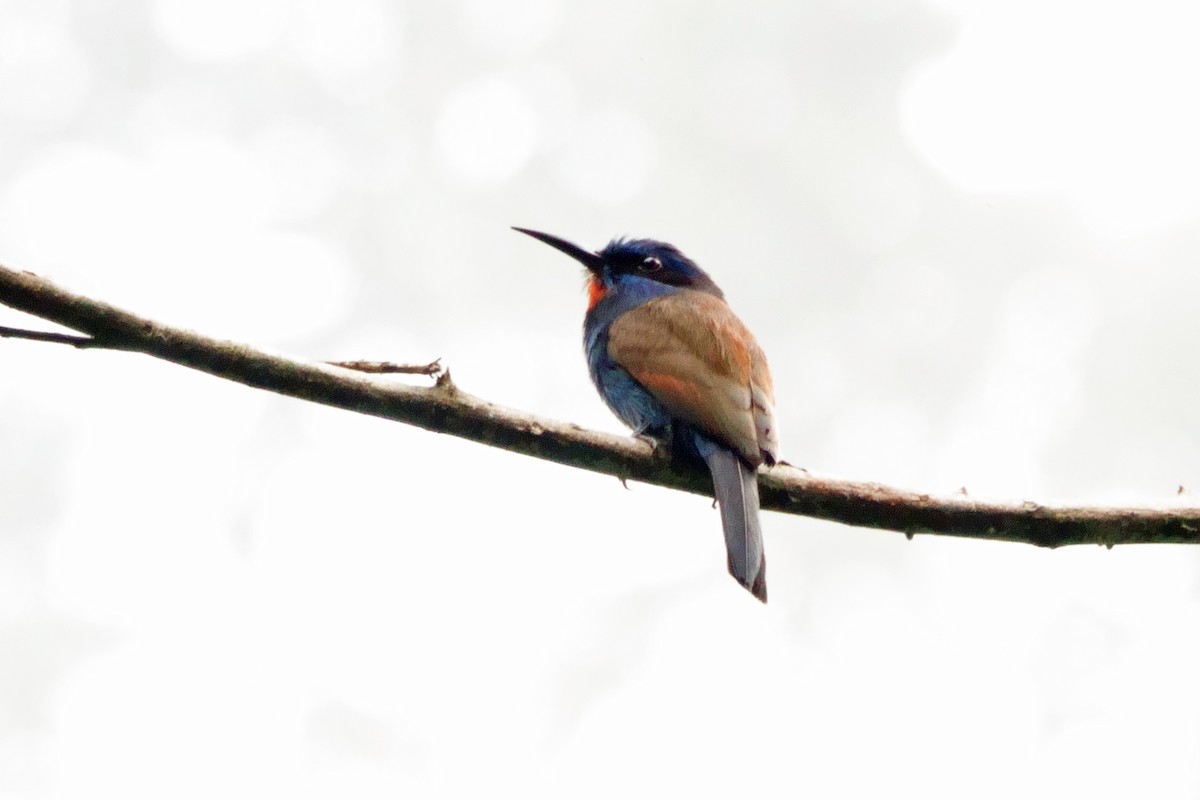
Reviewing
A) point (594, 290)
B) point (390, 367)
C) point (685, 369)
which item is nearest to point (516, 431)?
point (390, 367)

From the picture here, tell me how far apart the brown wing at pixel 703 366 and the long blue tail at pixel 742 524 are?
0.08m

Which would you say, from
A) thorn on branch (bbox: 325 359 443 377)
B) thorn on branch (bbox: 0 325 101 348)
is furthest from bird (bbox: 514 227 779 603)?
thorn on branch (bbox: 0 325 101 348)

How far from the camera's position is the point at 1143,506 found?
3121 millimetres

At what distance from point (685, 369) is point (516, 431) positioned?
133 centimetres

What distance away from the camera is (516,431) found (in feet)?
9.82

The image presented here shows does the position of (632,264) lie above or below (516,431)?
below

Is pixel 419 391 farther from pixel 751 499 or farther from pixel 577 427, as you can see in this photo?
pixel 751 499

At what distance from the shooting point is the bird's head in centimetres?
543

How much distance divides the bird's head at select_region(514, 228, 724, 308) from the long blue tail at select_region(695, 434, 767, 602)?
201 centimetres

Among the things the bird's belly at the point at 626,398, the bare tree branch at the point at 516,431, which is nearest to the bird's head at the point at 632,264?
the bird's belly at the point at 626,398

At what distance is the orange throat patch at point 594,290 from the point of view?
17.7ft

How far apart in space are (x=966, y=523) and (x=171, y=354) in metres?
2.05

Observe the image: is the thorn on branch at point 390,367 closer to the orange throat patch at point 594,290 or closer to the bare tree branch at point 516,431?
the bare tree branch at point 516,431

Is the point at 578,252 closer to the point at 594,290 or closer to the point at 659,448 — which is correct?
the point at 594,290
